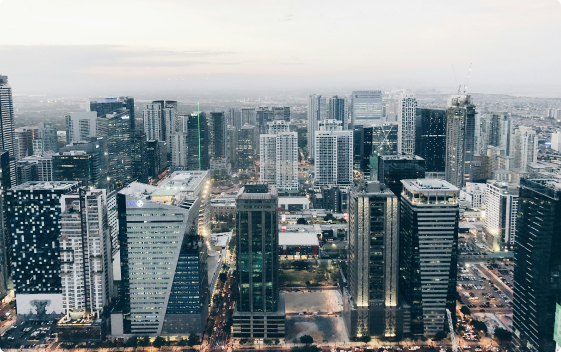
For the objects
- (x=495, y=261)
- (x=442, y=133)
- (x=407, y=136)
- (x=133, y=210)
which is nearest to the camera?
(x=133, y=210)

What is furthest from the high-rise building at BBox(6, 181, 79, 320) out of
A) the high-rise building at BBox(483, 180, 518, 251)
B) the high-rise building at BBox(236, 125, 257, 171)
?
the high-rise building at BBox(236, 125, 257, 171)

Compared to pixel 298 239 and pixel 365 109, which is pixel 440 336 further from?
pixel 365 109

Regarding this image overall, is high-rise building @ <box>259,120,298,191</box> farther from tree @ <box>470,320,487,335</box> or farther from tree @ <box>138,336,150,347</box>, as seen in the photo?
tree @ <box>138,336,150,347</box>

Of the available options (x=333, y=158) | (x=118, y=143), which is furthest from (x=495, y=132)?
(x=118, y=143)

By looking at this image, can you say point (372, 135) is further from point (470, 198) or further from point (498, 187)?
point (498, 187)

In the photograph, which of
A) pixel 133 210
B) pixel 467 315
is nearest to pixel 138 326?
pixel 133 210

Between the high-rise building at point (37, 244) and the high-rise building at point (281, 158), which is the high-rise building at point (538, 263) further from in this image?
the high-rise building at point (281, 158)

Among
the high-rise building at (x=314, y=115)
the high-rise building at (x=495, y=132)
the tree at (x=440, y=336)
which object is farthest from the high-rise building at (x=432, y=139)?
the tree at (x=440, y=336)
